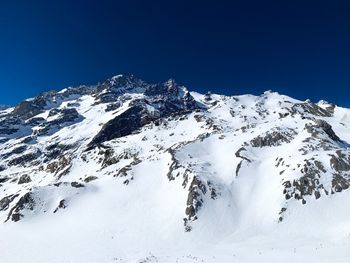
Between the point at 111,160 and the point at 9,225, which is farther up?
the point at 111,160

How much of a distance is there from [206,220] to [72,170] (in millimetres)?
51843

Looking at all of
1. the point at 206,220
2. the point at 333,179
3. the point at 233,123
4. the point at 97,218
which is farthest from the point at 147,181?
the point at 233,123

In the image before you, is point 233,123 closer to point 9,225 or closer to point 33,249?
point 9,225

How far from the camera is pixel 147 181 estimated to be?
75.8 m

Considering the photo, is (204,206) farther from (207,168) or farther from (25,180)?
(25,180)

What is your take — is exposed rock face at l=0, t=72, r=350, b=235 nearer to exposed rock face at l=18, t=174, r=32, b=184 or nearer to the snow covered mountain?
the snow covered mountain

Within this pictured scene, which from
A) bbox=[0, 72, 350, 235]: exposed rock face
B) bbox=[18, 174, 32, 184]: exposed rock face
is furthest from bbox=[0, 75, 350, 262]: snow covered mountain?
bbox=[18, 174, 32, 184]: exposed rock face

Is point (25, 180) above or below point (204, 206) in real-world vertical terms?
above

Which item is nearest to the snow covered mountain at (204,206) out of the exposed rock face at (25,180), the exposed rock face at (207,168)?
the exposed rock face at (207,168)

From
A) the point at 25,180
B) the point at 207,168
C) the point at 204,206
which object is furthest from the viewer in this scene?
the point at 25,180

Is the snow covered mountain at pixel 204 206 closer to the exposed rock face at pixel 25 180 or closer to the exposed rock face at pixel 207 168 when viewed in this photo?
the exposed rock face at pixel 207 168

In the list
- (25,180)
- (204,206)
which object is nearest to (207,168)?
(204,206)

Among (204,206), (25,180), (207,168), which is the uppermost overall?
(25,180)

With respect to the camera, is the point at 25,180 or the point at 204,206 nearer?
the point at 204,206
